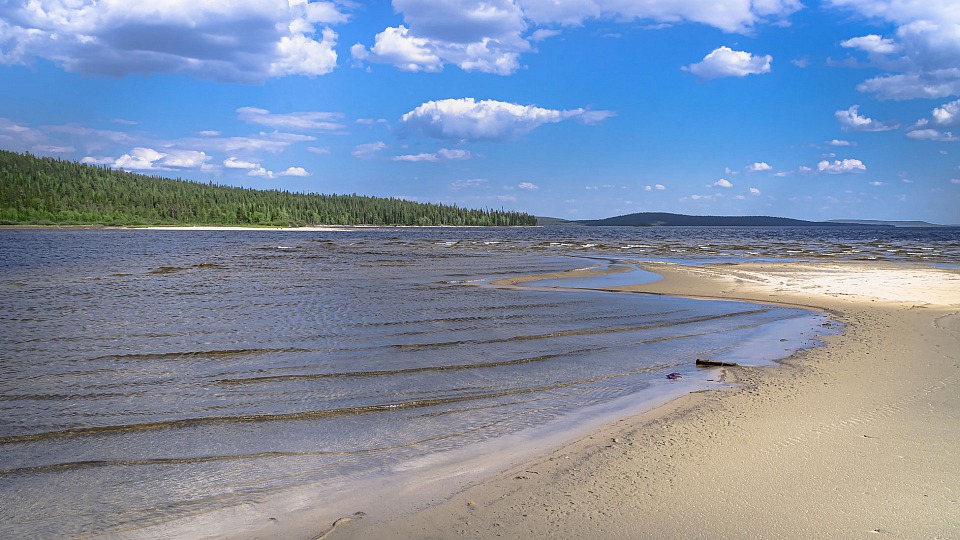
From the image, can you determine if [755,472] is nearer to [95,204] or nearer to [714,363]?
[714,363]

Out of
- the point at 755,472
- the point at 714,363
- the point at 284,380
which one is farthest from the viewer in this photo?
the point at 714,363

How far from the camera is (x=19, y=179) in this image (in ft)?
530

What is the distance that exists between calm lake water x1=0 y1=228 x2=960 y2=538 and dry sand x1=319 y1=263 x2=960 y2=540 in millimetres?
1036

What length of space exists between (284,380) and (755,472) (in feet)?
22.0

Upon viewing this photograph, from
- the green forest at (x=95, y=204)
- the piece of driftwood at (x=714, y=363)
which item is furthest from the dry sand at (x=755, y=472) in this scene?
the green forest at (x=95, y=204)

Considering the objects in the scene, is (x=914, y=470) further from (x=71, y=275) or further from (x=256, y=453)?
(x=71, y=275)

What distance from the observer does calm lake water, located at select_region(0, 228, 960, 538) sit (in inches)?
215

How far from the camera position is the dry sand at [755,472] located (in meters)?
4.46

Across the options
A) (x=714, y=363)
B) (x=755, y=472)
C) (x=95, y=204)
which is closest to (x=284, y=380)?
(x=755, y=472)

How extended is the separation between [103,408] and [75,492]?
2.78 metres

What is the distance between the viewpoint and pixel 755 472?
5.39 m

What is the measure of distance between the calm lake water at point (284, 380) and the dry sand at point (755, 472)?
1036 mm

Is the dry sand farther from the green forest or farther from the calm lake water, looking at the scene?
the green forest

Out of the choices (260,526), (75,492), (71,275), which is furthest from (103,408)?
(71,275)
